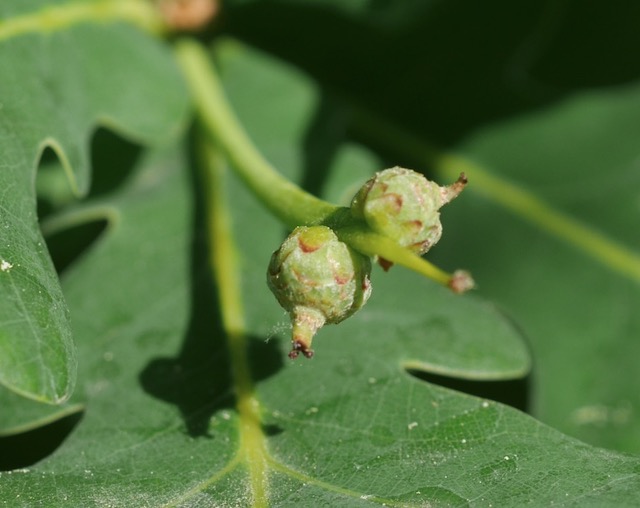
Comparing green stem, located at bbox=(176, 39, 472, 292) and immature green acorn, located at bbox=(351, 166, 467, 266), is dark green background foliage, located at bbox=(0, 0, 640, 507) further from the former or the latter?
Answer: immature green acorn, located at bbox=(351, 166, 467, 266)

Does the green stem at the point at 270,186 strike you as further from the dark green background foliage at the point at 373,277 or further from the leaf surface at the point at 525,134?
the leaf surface at the point at 525,134

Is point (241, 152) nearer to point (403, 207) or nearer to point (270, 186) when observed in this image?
point (270, 186)

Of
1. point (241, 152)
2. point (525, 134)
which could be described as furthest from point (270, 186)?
point (525, 134)

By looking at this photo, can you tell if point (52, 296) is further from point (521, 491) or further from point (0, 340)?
point (521, 491)

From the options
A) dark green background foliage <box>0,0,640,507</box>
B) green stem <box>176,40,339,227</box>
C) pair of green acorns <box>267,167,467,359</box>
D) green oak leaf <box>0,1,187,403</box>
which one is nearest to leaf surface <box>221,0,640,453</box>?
dark green background foliage <box>0,0,640,507</box>

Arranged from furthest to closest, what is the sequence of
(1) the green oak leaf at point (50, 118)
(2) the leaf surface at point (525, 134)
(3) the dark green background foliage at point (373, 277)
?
1. (2) the leaf surface at point (525, 134)
2. (3) the dark green background foliage at point (373, 277)
3. (1) the green oak leaf at point (50, 118)

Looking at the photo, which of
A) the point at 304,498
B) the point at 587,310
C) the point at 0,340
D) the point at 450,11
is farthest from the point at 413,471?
the point at 450,11

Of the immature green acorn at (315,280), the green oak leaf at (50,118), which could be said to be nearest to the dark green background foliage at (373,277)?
the green oak leaf at (50,118)

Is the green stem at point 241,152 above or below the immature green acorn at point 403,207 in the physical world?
below
